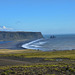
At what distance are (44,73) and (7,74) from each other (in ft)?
10.7

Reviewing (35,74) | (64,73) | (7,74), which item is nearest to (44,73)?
(35,74)

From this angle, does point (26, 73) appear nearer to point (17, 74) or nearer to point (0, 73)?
point (17, 74)

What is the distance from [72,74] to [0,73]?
21.0 ft

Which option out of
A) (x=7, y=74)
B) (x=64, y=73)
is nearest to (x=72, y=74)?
(x=64, y=73)

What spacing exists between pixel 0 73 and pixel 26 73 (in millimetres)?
2337

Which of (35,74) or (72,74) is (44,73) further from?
(72,74)

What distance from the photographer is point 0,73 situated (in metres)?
12.8

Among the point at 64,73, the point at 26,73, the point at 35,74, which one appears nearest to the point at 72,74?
the point at 64,73

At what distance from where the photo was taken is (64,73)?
12.9 metres

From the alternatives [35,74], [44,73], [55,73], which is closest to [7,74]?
[35,74]

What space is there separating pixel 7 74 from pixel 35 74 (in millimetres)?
2445

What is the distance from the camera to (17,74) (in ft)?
40.9

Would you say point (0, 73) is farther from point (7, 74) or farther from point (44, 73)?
point (44, 73)

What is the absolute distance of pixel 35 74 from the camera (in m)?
12.4
